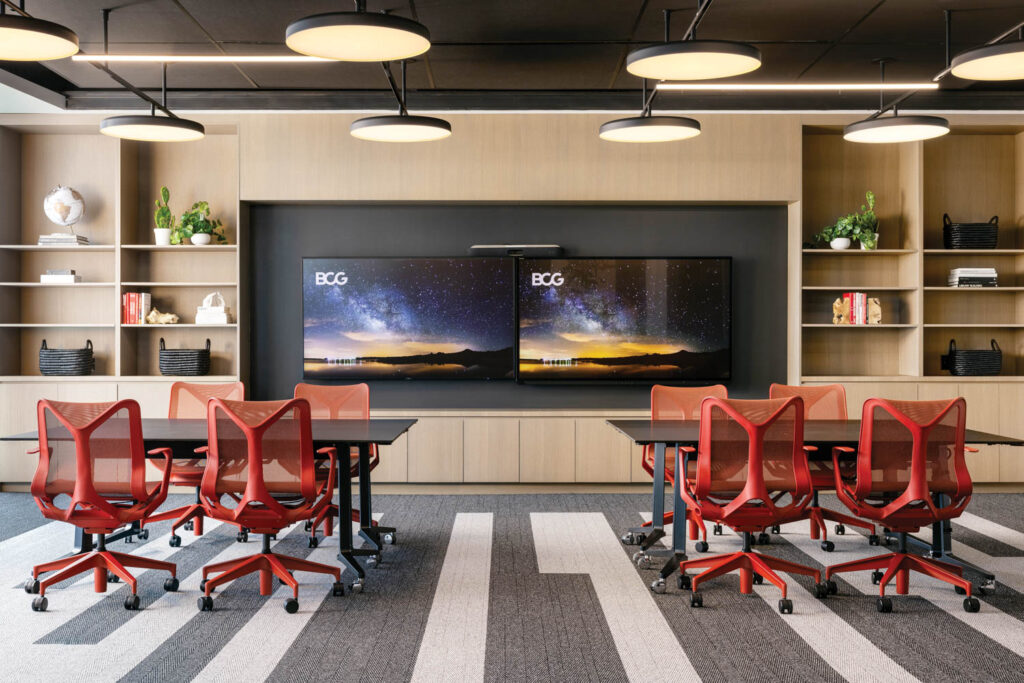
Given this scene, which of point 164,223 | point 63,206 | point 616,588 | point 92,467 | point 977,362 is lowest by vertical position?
point 616,588

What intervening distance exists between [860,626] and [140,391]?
534 cm

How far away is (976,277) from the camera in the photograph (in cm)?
648

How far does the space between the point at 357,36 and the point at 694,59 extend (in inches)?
57.3

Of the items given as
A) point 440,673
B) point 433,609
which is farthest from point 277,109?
point 440,673

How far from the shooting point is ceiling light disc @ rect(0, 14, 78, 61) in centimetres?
327

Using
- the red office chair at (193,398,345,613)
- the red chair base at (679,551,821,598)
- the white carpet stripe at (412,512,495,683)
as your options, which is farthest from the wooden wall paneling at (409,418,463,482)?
the red chair base at (679,551,821,598)

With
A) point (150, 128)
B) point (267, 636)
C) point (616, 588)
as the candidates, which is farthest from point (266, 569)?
point (150, 128)

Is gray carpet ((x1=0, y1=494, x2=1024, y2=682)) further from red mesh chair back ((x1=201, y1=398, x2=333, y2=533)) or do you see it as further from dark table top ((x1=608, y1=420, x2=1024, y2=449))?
dark table top ((x1=608, y1=420, x2=1024, y2=449))

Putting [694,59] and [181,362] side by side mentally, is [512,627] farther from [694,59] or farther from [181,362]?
[181,362]

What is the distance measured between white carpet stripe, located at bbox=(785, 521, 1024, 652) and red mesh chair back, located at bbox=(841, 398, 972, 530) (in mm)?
414

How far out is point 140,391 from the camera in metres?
6.41

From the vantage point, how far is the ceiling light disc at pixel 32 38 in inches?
129

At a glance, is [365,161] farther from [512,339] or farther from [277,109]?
[512,339]

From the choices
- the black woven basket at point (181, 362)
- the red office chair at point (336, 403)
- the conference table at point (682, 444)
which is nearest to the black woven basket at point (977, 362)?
the conference table at point (682, 444)
